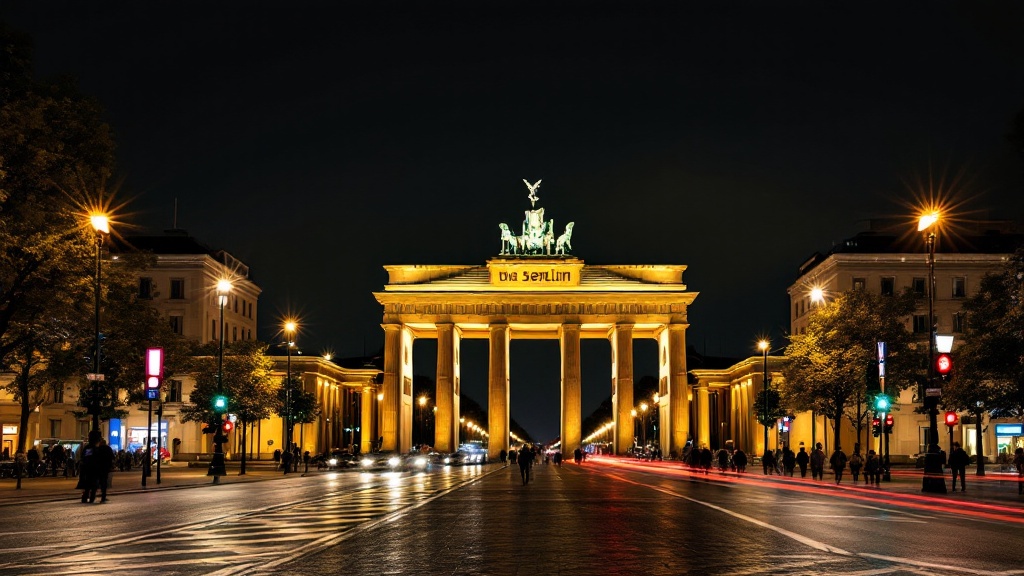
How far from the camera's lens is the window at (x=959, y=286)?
359 ft

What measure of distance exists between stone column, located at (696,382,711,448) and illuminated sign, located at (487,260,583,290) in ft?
69.0

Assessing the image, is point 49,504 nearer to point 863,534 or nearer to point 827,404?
point 863,534

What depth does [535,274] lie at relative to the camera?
117m

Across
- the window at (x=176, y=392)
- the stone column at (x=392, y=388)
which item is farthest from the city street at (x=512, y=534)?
the stone column at (x=392, y=388)

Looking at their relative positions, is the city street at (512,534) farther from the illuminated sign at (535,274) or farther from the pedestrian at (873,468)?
the illuminated sign at (535,274)

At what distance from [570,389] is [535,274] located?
11992 millimetres

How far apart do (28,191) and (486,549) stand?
3324 centimetres

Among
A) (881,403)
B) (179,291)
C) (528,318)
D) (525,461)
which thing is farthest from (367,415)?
(881,403)

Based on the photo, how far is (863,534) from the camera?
22.3 m

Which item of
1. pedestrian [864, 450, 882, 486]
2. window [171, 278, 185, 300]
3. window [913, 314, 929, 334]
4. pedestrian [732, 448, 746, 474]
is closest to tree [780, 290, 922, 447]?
pedestrian [732, 448, 746, 474]

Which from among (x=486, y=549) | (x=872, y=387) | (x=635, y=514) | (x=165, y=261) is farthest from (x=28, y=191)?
(x=165, y=261)

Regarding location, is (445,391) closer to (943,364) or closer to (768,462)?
(768,462)

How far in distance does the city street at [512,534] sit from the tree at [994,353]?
11619 mm

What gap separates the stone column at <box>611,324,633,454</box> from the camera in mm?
114438
